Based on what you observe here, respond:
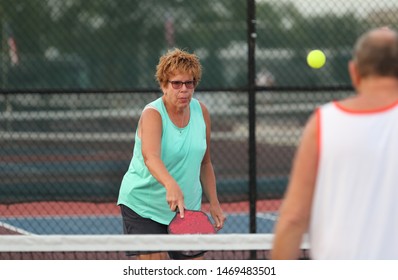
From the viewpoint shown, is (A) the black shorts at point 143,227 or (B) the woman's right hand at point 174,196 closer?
(B) the woman's right hand at point 174,196

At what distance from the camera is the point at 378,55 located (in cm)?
267

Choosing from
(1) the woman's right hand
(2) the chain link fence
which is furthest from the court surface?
(1) the woman's right hand

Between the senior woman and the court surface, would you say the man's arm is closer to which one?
the senior woman

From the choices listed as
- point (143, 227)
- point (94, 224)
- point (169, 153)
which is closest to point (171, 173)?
point (169, 153)

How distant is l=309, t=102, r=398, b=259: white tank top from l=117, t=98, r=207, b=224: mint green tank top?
81.8 inches

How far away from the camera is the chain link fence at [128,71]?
545 inches

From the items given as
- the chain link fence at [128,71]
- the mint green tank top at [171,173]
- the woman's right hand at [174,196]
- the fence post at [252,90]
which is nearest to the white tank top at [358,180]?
the woman's right hand at [174,196]

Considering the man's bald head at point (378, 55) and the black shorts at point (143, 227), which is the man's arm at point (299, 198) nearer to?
the man's bald head at point (378, 55)

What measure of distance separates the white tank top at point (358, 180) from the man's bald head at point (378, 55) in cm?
12

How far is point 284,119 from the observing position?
18.6m

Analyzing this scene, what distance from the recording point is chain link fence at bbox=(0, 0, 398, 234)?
1385 cm

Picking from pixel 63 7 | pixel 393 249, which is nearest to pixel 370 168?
pixel 393 249

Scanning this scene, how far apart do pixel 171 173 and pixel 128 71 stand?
11658 millimetres
